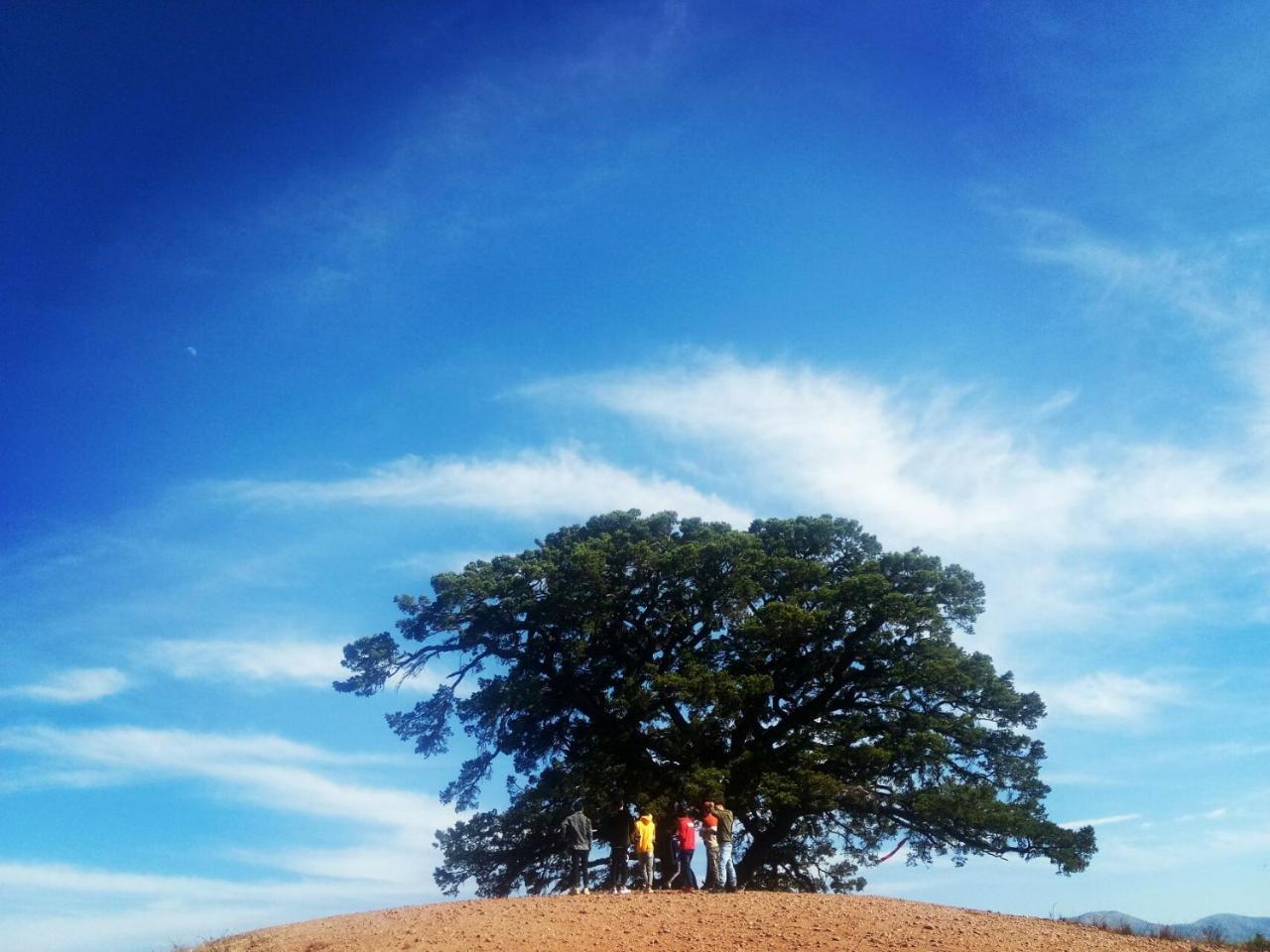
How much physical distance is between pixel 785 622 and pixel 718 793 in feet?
17.0

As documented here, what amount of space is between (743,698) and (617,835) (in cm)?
543

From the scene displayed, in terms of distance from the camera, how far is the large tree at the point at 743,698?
26.1 meters

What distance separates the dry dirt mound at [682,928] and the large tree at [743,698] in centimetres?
736

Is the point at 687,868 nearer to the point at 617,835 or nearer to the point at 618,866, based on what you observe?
the point at 618,866

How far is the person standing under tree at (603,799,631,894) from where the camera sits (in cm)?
2455

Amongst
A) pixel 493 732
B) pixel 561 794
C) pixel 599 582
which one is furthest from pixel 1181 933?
pixel 493 732

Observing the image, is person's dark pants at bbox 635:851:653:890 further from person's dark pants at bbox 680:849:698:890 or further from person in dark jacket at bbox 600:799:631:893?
person in dark jacket at bbox 600:799:631:893

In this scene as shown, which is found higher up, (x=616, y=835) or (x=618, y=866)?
(x=616, y=835)

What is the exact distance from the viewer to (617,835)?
26922 millimetres

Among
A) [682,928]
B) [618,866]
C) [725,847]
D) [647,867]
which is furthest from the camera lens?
[618,866]

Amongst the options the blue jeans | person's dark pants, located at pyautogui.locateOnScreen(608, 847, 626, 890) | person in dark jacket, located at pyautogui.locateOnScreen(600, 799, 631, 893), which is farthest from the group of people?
person in dark jacket, located at pyautogui.locateOnScreen(600, 799, 631, 893)

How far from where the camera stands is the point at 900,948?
14570mm

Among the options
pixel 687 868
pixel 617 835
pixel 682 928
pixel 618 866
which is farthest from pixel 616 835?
pixel 682 928

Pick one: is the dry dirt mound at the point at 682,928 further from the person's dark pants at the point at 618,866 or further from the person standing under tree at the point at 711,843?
the person's dark pants at the point at 618,866
